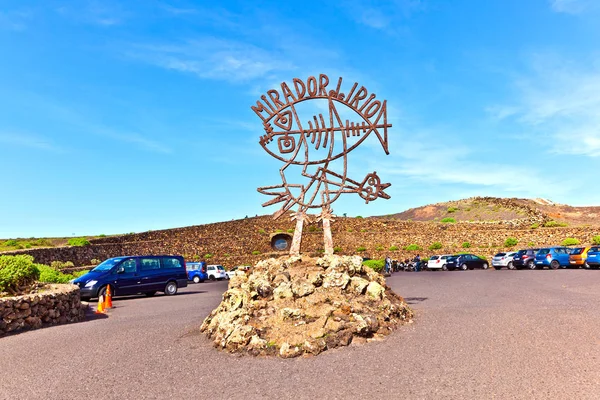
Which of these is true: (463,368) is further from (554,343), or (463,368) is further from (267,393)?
(267,393)

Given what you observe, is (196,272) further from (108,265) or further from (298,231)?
(298,231)

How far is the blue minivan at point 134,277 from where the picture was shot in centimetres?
1753

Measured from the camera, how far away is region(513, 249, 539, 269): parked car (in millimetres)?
29203

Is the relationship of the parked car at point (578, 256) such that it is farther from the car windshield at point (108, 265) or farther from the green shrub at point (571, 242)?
the car windshield at point (108, 265)

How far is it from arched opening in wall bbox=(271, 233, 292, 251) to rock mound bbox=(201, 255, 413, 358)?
34.9 metres

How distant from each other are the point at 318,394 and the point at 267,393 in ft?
2.04

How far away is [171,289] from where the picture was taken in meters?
19.9

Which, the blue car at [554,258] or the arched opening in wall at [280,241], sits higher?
the arched opening in wall at [280,241]

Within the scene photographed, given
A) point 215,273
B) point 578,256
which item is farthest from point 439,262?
point 215,273

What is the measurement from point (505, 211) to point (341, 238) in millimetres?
21374

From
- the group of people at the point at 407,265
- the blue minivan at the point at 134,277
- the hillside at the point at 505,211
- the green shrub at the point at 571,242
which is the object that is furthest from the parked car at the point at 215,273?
the hillside at the point at 505,211

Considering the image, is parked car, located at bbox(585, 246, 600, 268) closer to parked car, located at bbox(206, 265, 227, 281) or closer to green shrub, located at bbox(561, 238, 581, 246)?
green shrub, located at bbox(561, 238, 581, 246)

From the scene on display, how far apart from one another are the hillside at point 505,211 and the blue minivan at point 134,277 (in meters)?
41.1

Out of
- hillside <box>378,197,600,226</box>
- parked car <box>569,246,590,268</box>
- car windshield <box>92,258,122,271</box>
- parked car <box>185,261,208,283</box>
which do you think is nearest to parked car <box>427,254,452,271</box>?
parked car <box>569,246,590,268</box>
